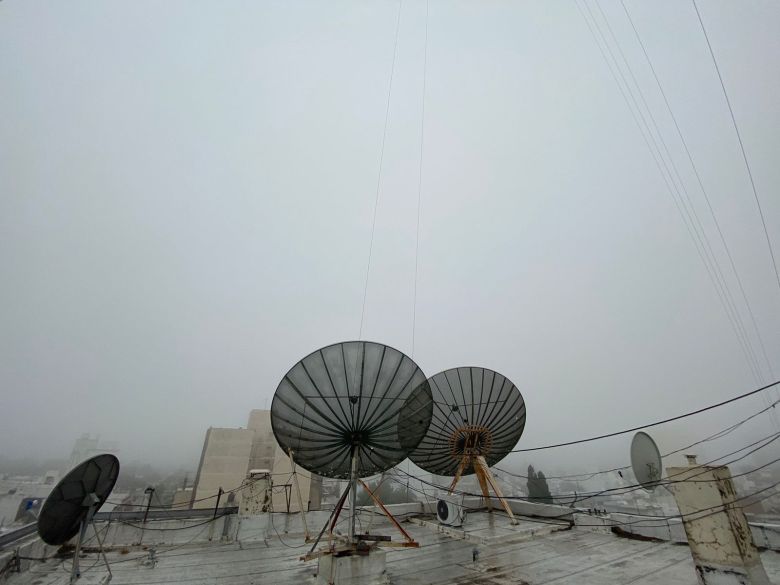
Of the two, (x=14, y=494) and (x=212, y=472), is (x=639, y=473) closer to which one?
(x=212, y=472)

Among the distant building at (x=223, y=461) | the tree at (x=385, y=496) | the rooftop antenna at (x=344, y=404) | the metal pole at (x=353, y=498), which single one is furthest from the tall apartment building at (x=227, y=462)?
the metal pole at (x=353, y=498)

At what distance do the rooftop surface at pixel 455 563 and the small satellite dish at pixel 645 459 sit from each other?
2.20m

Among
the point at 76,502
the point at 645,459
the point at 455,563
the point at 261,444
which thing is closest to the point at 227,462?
the point at 261,444

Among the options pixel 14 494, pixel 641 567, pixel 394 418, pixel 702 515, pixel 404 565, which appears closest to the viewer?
pixel 702 515

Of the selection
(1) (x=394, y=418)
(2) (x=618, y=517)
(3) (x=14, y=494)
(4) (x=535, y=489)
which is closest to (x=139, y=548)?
(1) (x=394, y=418)

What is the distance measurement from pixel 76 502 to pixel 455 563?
11.6 m

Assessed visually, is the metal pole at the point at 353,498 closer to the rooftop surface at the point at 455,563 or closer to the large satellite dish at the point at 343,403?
the large satellite dish at the point at 343,403

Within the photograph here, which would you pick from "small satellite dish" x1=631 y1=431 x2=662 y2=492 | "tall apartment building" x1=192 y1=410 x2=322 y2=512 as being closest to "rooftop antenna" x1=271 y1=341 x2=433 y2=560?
"small satellite dish" x1=631 y1=431 x2=662 y2=492

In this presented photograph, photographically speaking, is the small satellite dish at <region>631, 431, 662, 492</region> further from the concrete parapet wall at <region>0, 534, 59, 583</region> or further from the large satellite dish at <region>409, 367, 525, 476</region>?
the concrete parapet wall at <region>0, 534, 59, 583</region>

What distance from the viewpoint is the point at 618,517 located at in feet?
49.1

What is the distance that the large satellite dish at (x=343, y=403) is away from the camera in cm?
1132

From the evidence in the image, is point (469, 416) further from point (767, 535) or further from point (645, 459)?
point (767, 535)

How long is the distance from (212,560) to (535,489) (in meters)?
47.7

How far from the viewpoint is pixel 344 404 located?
11367 mm
